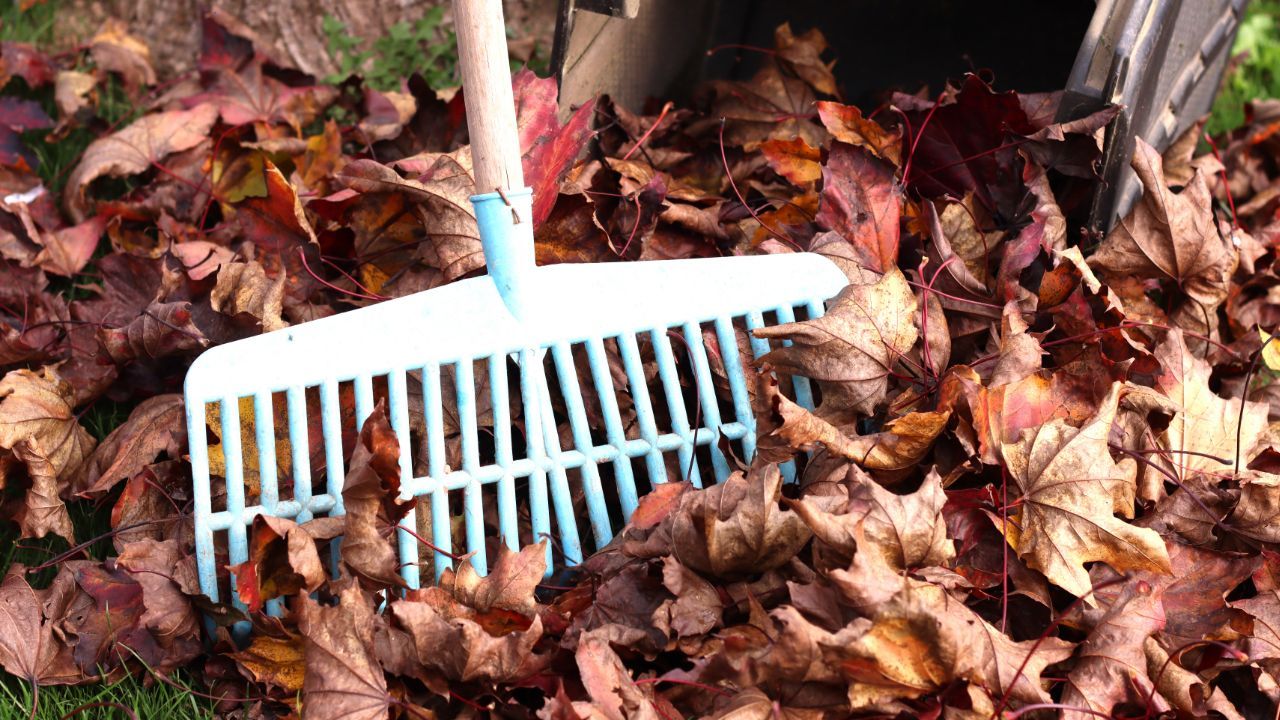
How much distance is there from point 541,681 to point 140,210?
4.45ft

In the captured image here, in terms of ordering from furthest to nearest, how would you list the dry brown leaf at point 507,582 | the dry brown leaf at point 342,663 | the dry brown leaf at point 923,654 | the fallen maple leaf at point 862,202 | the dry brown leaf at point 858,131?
the dry brown leaf at point 858,131 → the fallen maple leaf at point 862,202 → the dry brown leaf at point 507,582 → the dry brown leaf at point 342,663 → the dry brown leaf at point 923,654

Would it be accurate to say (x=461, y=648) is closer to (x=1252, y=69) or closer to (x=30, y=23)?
(x=30, y=23)

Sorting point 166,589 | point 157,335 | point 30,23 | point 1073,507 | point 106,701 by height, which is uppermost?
point 30,23

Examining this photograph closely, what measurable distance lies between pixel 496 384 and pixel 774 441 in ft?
1.35

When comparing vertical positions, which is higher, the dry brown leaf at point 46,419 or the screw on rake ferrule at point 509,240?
the screw on rake ferrule at point 509,240

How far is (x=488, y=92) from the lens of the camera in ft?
4.88

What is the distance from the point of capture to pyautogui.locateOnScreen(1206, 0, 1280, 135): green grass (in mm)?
2699

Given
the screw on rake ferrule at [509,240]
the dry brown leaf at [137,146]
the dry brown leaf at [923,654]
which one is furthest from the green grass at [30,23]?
the dry brown leaf at [923,654]

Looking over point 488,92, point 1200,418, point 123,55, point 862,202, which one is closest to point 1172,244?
point 1200,418

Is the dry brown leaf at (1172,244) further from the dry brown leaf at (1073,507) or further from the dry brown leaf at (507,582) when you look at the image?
the dry brown leaf at (507,582)

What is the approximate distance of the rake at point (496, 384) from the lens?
1473 mm

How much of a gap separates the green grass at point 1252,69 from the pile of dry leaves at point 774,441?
603 mm

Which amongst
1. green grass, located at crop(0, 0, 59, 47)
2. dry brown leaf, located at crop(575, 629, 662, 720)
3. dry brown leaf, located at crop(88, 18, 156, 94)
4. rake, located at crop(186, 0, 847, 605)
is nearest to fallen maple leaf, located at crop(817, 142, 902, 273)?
rake, located at crop(186, 0, 847, 605)

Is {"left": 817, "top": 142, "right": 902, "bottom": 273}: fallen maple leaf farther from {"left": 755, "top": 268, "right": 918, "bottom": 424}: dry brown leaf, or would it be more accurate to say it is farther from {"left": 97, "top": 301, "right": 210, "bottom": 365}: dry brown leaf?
{"left": 97, "top": 301, "right": 210, "bottom": 365}: dry brown leaf
